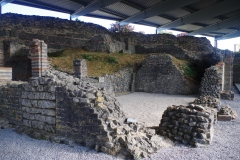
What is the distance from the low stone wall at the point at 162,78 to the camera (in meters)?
14.6

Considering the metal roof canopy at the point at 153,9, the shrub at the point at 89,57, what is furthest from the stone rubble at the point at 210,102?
the metal roof canopy at the point at 153,9

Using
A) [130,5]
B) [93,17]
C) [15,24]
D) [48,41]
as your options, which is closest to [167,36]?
[130,5]

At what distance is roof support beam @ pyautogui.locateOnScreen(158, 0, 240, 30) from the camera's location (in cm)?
2169

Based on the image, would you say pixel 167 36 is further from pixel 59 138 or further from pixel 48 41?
pixel 59 138

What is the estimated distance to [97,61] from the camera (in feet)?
52.0

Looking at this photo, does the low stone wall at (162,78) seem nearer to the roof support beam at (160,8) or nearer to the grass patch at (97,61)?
the grass patch at (97,61)

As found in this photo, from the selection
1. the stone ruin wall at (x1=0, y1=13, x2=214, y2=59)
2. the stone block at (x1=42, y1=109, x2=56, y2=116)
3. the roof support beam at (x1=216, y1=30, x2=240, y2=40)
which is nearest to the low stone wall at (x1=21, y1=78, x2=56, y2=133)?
the stone block at (x1=42, y1=109, x2=56, y2=116)

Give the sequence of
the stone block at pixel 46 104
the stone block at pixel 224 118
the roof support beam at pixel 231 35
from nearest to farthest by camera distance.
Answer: the stone block at pixel 46 104 < the stone block at pixel 224 118 < the roof support beam at pixel 231 35

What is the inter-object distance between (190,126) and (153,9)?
20699mm

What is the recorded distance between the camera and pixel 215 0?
22.0 metres

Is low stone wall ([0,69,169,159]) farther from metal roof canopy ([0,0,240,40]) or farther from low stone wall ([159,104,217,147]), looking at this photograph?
metal roof canopy ([0,0,240,40])

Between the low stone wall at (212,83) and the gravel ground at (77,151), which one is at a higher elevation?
the low stone wall at (212,83)

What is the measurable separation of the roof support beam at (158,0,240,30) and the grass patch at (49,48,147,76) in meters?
11.7

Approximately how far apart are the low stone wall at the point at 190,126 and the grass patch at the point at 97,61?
889 centimetres
